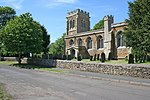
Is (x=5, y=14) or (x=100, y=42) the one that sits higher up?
(x=5, y=14)

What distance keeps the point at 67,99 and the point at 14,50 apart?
26745mm

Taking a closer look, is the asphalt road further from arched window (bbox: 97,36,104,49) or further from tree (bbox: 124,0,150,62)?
arched window (bbox: 97,36,104,49)

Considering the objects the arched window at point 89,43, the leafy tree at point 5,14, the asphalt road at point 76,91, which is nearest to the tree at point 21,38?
the arched window at point 89,43

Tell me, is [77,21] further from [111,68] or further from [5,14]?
[111,68]

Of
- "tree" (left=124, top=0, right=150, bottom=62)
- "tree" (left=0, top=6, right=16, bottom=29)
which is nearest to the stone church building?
"tree" (left=124, top=0, right=150, bottom=62)

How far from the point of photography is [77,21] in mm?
58875

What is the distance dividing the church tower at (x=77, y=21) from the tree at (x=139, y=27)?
30.2m

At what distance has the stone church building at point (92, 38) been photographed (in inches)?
1665

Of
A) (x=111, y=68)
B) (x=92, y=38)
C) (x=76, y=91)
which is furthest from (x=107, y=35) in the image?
(x=76, y=91)

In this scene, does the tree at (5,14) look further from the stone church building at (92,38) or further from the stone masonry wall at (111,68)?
the stone masonry wall at (111,68)

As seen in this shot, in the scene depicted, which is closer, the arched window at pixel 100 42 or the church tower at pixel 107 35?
the church tower at pixel 107 35

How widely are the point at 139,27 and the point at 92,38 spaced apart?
74.6 feet

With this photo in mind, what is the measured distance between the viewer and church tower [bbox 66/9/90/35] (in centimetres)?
5919

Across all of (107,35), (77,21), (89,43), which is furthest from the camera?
(77,21)
